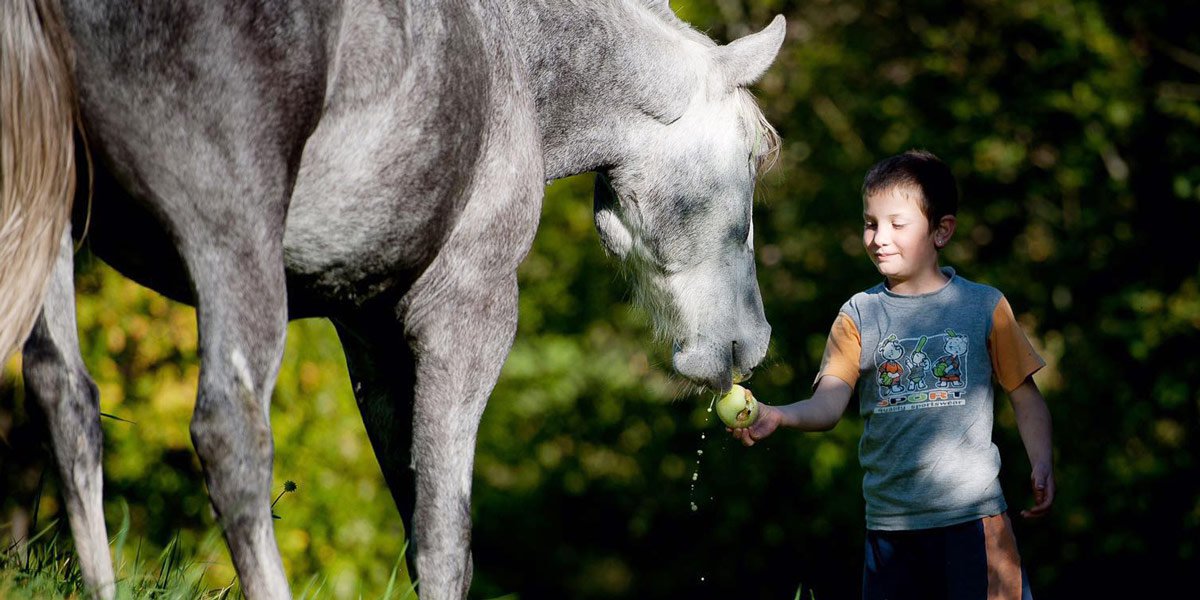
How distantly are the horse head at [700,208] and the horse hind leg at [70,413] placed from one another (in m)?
1.42

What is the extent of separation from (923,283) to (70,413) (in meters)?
1.85

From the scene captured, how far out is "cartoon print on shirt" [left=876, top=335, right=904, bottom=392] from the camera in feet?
9.50

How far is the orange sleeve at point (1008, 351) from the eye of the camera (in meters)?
2.86

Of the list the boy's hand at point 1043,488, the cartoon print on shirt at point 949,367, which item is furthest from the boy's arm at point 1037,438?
the cartoon print on shirt at point 949,367

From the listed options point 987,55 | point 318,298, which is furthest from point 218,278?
point 987,55

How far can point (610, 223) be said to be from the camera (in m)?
3.32

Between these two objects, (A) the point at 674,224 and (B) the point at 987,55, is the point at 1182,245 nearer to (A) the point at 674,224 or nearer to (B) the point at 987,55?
(B) the point at 987,55

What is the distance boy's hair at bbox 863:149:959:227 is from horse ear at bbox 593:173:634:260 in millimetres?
646

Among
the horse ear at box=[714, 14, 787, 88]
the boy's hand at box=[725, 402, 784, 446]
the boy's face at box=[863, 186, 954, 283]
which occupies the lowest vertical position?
the boy's hand at box=[725, 402, 784, 446]

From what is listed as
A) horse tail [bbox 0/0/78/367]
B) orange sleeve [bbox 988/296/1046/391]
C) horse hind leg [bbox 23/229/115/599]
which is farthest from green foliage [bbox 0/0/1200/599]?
horse tail [bbox 0/0/78/367]

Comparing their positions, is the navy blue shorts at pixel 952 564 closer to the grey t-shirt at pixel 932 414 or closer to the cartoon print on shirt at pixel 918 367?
the grey t-shirt at pixel 932 414

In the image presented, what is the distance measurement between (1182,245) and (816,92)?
206 cm

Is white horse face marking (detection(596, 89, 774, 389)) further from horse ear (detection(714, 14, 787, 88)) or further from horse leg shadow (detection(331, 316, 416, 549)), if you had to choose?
horse leg shadow (detection(331, 316, 416, 549))

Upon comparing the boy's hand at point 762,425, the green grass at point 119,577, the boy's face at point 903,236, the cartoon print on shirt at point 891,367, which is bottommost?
the green grass at point 119,577
